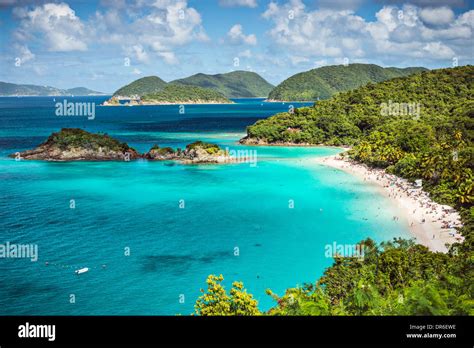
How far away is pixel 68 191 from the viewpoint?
58156mm

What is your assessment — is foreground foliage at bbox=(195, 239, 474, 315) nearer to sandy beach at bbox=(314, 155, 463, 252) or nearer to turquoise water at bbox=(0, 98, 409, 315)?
turquoise water at bbox=(0, 98, 409, 315)

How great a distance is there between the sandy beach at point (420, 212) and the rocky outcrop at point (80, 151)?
152 ft

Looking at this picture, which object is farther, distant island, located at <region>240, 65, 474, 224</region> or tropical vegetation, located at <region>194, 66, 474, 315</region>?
distant island, located at <region>240, 65, 474, 224</region>

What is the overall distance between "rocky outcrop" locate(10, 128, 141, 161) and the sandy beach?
152ft

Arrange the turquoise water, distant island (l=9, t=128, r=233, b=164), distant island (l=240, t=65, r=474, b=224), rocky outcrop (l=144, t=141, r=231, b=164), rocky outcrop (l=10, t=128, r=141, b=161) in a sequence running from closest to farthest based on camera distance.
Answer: the turquoise water < distant island (l=240, t=65, r=474, b=224) < rocky outcrop (l=144, t=141, r=231, b=164) < distant island (l=9, t=128, r=233, b=164) < rocky outcrop (l=10, t=128, r=141, b=161)

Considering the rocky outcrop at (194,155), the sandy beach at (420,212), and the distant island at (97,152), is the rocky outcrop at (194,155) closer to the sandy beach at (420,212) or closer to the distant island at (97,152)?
the distant island at (97,152)

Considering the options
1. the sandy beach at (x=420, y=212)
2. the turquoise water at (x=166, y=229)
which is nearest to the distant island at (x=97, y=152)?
the turquoise water at (x=166, y=229)

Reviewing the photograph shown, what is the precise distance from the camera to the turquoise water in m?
29.2

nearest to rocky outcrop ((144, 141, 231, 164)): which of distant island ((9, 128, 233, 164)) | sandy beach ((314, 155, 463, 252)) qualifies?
distant island ((9, 128, 233, 164))

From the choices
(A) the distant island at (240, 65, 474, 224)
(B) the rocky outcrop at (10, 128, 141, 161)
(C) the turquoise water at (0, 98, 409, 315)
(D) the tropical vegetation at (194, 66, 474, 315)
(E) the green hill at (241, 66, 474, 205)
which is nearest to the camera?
(D) the tropical vegetation at (194, 66, 474, 315)

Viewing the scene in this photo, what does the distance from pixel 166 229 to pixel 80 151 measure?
1971 inches

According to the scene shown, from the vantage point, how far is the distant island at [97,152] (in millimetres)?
83750

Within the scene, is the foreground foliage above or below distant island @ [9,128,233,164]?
below
